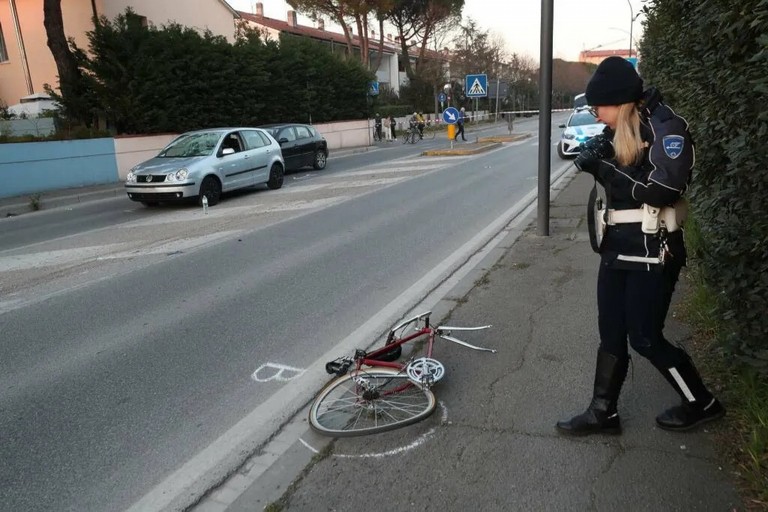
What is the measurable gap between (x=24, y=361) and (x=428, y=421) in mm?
3367

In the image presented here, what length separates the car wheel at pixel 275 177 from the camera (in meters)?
15.5

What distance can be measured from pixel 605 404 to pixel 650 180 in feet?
3.95

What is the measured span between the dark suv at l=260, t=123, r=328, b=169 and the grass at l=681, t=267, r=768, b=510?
641 inches

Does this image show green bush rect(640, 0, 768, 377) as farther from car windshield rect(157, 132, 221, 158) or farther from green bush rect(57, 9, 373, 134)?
green bush rect(57, 9, 373, 134)

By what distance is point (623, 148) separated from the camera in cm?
289

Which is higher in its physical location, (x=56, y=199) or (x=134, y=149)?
(x=134, y=149)

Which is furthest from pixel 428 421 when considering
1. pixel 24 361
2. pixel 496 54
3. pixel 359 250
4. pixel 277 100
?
pixel 496 54

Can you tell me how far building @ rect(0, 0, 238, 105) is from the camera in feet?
81.3

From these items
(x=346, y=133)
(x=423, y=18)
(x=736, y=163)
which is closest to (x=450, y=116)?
(x=346, y=133)

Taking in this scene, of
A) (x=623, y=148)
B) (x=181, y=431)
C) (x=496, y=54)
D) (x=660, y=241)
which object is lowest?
(x=181, y=431)

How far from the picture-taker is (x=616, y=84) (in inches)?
114

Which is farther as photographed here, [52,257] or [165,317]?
[52,257]

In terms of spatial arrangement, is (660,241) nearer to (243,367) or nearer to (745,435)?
(745,435)

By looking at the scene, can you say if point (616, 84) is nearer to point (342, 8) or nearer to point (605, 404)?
point (605, 404)
